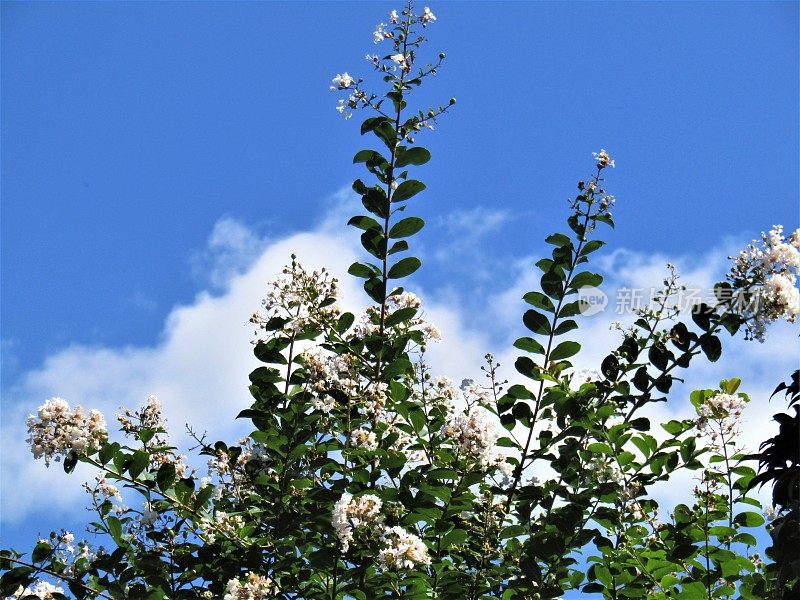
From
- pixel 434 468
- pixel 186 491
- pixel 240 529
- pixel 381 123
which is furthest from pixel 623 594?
pixel 381 123

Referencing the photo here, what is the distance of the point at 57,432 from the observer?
4.40 meters

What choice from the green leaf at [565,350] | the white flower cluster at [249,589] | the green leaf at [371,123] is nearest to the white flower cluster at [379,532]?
the white flower cluster at [249,589]

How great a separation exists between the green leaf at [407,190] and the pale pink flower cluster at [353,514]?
4.96 ft

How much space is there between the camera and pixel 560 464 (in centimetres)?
421

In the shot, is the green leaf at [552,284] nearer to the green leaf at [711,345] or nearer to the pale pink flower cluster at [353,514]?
the green leaf at [711,345]

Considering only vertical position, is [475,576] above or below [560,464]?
below

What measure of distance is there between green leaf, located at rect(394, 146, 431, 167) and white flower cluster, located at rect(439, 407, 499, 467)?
1234mm

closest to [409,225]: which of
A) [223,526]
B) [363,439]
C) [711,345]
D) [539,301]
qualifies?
[539,301]

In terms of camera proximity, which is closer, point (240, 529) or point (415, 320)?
point (240, 529)

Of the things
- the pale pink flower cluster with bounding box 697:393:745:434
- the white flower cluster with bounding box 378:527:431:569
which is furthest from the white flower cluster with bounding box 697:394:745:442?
the white flower cluster with bounding box 378:527:431:569

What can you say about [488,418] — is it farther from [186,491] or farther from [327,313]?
[186,491]

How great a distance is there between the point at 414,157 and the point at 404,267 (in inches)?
20.4

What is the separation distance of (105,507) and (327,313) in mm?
1502

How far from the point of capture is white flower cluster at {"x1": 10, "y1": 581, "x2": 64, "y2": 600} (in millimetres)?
4686
